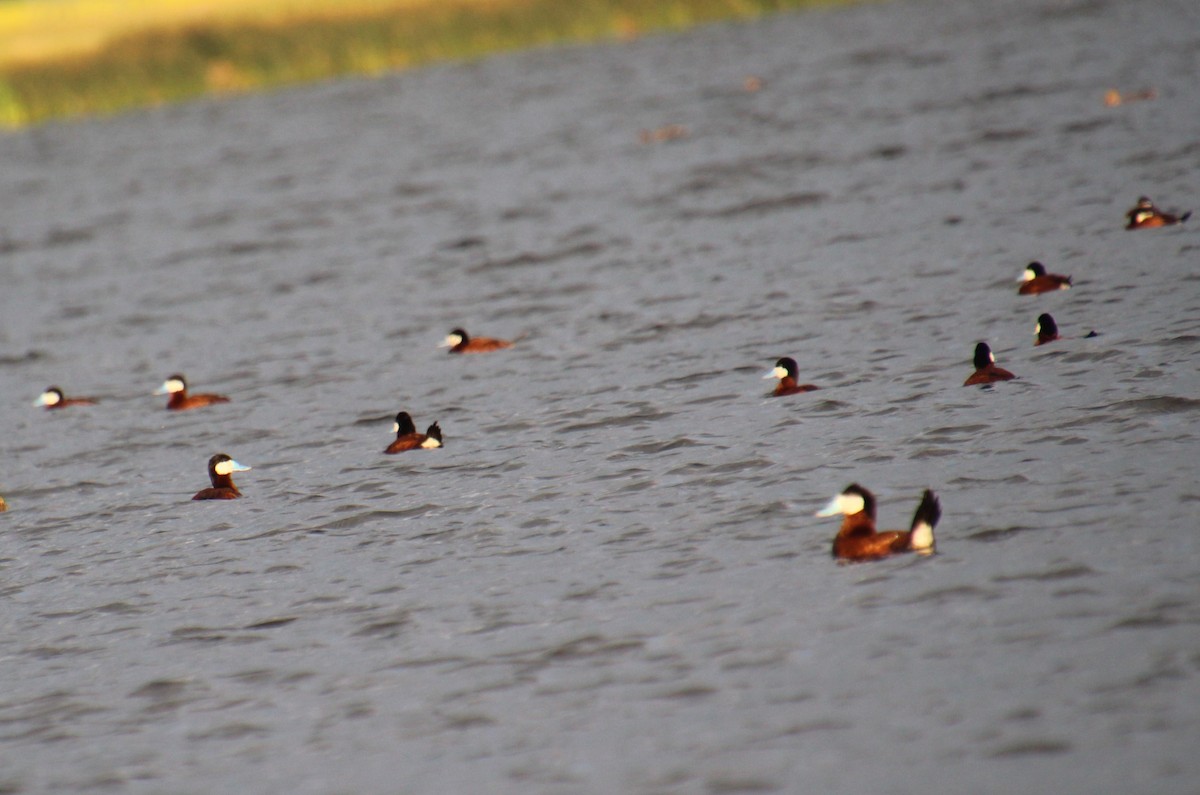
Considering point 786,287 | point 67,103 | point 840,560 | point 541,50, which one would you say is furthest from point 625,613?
point 541,50

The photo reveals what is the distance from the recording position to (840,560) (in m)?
12.4

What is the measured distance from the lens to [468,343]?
71.8 feet

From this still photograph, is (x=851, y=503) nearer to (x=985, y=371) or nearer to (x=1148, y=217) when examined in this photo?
(x=985, y=371)

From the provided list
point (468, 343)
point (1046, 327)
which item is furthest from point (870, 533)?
point (468, 343)

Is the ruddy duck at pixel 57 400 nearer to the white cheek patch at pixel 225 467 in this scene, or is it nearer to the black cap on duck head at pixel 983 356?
the white cheek patch at pixel 225 467

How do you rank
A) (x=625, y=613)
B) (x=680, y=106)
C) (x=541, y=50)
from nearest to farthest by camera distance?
(x=625, y=613)
(x=680, y=106)
(x=541, y=50)

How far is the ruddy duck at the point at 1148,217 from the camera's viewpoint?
2184cm

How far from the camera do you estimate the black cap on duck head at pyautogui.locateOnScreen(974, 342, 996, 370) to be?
54.6ft

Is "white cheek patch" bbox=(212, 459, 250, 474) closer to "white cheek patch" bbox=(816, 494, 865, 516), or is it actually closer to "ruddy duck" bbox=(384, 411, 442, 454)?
"ruddy duck" bbox=(384, 411, 442, 454)

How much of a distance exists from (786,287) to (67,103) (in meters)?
39.0

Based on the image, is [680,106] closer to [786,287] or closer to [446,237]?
[446,237]

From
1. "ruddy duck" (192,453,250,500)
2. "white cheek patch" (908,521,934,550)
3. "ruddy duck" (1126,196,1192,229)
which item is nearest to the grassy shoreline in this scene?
"ruddy duck" (1126,196,1192,229)

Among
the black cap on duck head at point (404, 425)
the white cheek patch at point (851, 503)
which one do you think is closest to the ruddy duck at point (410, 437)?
the black cap on duck head at point (404, 425)

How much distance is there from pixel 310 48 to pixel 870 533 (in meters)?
49.6
